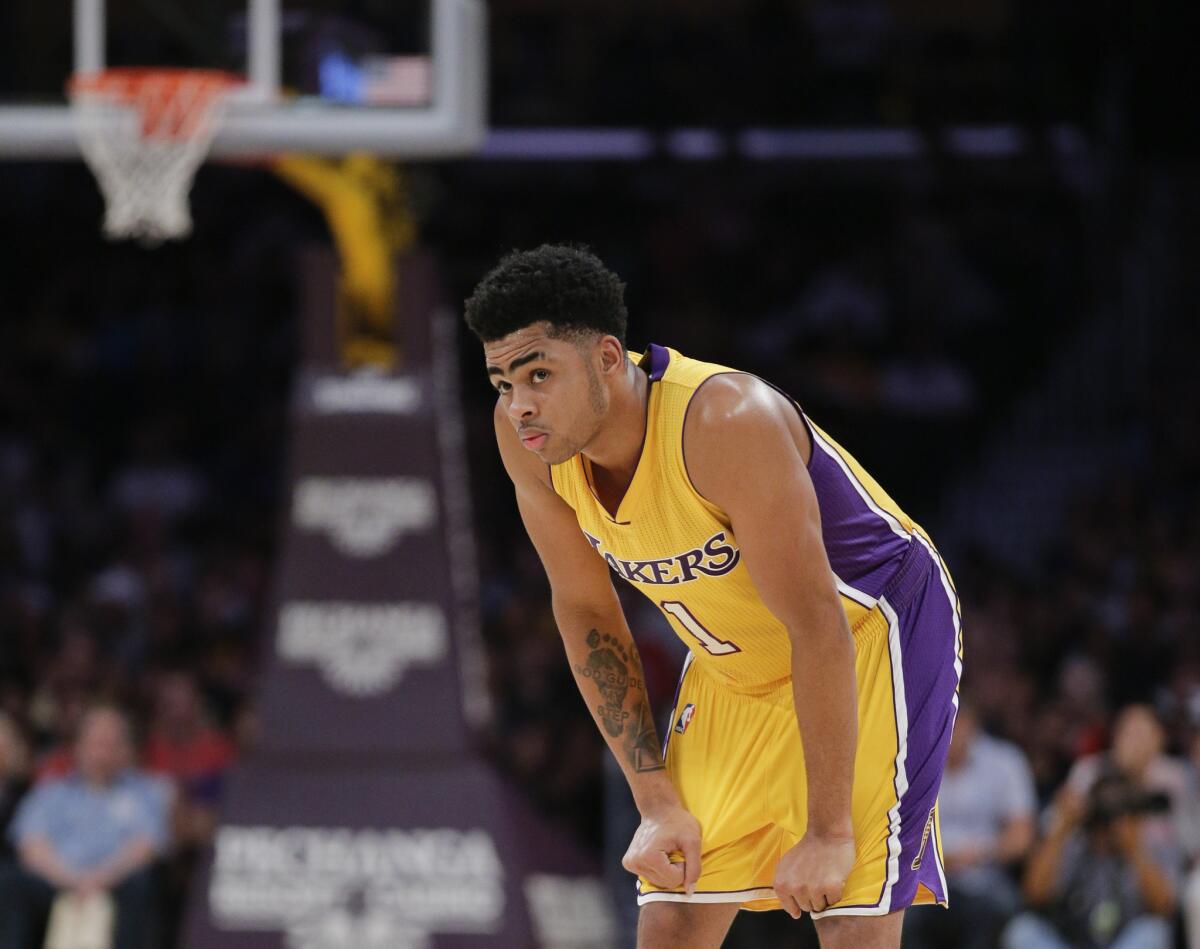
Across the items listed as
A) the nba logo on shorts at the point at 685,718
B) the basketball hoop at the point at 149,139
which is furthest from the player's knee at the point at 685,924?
the basketball hoop at the point at 149,139

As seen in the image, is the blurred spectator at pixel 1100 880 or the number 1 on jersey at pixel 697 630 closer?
the number 1 on jersey at pixel 697 630

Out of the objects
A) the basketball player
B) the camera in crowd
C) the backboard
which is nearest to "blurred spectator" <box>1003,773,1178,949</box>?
the camera in crowd

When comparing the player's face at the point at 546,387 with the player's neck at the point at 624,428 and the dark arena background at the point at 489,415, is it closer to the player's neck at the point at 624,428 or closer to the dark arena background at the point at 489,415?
the player's neck at the point at 624,428

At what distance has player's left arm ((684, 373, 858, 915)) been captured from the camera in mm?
3189

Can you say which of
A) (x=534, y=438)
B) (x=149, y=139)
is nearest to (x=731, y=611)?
(x=534, y=438)

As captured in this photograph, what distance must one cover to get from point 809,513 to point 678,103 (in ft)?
37.1

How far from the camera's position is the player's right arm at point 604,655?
3.55m

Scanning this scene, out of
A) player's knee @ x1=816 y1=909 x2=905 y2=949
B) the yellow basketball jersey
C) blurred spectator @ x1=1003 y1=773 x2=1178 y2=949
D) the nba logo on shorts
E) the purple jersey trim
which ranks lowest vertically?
blurred spectator @ x1=1003 y1=773 x2=1178 y2=949

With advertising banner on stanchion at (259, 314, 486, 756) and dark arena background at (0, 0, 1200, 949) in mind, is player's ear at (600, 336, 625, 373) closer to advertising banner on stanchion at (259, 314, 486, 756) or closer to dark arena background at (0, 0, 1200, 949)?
dark arena background at (0, 0, 1200, 949)

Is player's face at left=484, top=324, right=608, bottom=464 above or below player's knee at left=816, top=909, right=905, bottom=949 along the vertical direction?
above

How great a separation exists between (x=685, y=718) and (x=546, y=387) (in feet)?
2.79

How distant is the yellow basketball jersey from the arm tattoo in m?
0.18

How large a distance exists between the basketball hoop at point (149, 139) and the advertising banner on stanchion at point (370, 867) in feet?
7.89

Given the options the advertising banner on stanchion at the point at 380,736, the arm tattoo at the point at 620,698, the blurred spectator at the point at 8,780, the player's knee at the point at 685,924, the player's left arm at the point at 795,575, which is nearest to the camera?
the player's left arm at the point at 795,575
